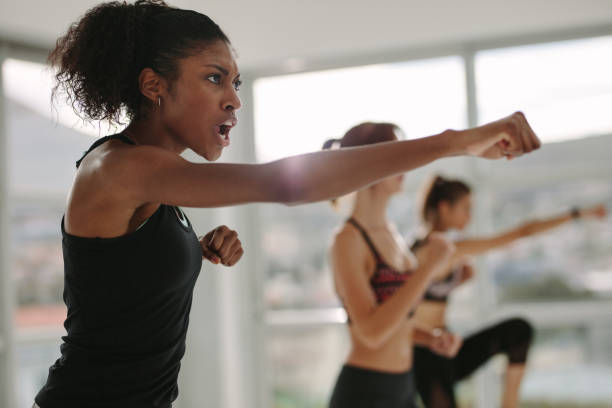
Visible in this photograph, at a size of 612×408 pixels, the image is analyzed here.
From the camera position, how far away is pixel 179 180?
0.77 m

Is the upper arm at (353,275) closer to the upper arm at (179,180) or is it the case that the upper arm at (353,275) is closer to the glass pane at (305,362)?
the upper arm at (179,180)

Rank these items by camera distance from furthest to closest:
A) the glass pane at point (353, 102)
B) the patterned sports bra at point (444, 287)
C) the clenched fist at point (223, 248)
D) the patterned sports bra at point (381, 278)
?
the glass pane at point (353, 102)
the patterned sports bra at point (444, 287)
the patterned sports bra at point (381, 278)
the clenched fist at point (223, 248)

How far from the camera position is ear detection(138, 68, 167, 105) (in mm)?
898

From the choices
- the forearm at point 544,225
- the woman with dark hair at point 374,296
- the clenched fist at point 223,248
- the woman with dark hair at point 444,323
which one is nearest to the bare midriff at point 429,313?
the woman with dark hair at point 444,323

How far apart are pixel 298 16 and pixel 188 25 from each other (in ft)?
7.61

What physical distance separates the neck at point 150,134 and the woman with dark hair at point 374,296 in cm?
83

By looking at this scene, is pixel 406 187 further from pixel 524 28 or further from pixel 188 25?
pixel 188 25

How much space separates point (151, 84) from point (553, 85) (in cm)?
318

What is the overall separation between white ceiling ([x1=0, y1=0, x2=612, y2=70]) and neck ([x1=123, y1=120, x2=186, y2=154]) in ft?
6.69

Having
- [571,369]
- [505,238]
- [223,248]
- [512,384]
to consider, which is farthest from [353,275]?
[571,369]

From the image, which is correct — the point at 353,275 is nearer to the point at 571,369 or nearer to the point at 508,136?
the point at 508,136

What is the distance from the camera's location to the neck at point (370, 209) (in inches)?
75.1

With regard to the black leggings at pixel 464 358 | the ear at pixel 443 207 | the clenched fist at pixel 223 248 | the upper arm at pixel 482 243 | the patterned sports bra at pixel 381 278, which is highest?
the ear at pixel 443 207

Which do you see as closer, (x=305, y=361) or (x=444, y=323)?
(x=444, y=323)
